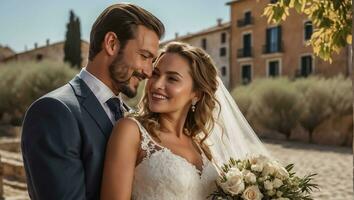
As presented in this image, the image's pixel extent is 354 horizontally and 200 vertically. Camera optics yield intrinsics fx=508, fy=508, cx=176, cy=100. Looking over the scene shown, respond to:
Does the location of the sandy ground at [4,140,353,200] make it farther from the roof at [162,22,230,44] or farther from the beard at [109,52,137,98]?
the roof at [162,22,230,44]

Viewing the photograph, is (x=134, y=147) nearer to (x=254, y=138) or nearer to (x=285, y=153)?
(x=254, y=138)

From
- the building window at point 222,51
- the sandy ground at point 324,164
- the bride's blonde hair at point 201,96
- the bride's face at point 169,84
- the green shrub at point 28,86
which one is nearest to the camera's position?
the bride's face at point 169,84

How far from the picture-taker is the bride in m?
2.35

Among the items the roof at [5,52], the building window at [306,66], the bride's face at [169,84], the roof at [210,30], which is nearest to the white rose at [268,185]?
the bride's face at [169,84]

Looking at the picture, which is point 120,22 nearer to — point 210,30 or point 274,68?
point 274,68

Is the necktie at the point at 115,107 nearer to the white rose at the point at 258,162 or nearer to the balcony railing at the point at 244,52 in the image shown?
the white rose at the point at 258,162

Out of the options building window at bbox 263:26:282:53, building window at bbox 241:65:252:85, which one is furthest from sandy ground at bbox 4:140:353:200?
building window at bbox 241:65:252:85

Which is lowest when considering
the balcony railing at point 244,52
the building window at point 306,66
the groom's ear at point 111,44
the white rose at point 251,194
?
the building window at point 306,66

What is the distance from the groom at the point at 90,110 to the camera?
1.97 metres

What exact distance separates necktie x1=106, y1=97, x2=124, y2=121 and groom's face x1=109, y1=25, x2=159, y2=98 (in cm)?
6

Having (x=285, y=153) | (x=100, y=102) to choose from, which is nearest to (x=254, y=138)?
(x=100, y=102)

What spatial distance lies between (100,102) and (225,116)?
148 centimetres

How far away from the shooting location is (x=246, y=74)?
3659 cm

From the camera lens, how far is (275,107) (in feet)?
80.5
